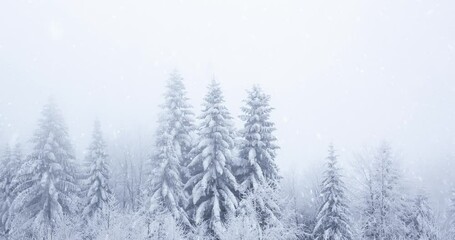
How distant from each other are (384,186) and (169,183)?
51.5 feet

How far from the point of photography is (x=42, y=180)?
1427 inches

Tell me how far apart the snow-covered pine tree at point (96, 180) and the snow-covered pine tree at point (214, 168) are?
499 inches

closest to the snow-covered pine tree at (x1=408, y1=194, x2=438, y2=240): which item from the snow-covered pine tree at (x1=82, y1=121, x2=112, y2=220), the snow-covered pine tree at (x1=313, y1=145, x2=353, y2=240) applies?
the snow-covered pine tree at (x1=313, y1=145, x2=353, y2=240)

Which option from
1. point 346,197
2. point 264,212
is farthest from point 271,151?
point 346,197

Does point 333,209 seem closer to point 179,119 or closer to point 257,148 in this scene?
point 257,148

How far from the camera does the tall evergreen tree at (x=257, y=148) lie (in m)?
30.3

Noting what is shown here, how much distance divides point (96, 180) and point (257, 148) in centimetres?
1789

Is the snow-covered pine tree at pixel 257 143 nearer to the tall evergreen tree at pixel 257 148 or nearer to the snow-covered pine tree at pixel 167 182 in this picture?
the tall evergreen tree at pixel 257 148

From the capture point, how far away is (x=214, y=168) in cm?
3009

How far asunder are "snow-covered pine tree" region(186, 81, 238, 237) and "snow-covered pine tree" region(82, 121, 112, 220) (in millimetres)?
12667

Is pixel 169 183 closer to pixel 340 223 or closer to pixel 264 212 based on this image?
pixel 264 212

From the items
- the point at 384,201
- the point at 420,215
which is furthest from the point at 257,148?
the point at 420,215

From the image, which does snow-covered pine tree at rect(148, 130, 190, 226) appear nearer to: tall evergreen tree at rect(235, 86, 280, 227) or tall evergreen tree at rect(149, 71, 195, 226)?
tall evergreen tree at rect(149, 71, 195, 226)

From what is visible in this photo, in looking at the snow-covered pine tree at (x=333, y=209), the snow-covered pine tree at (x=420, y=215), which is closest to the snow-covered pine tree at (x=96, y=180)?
the snow-covered pine tree at (x=333, y=209)
